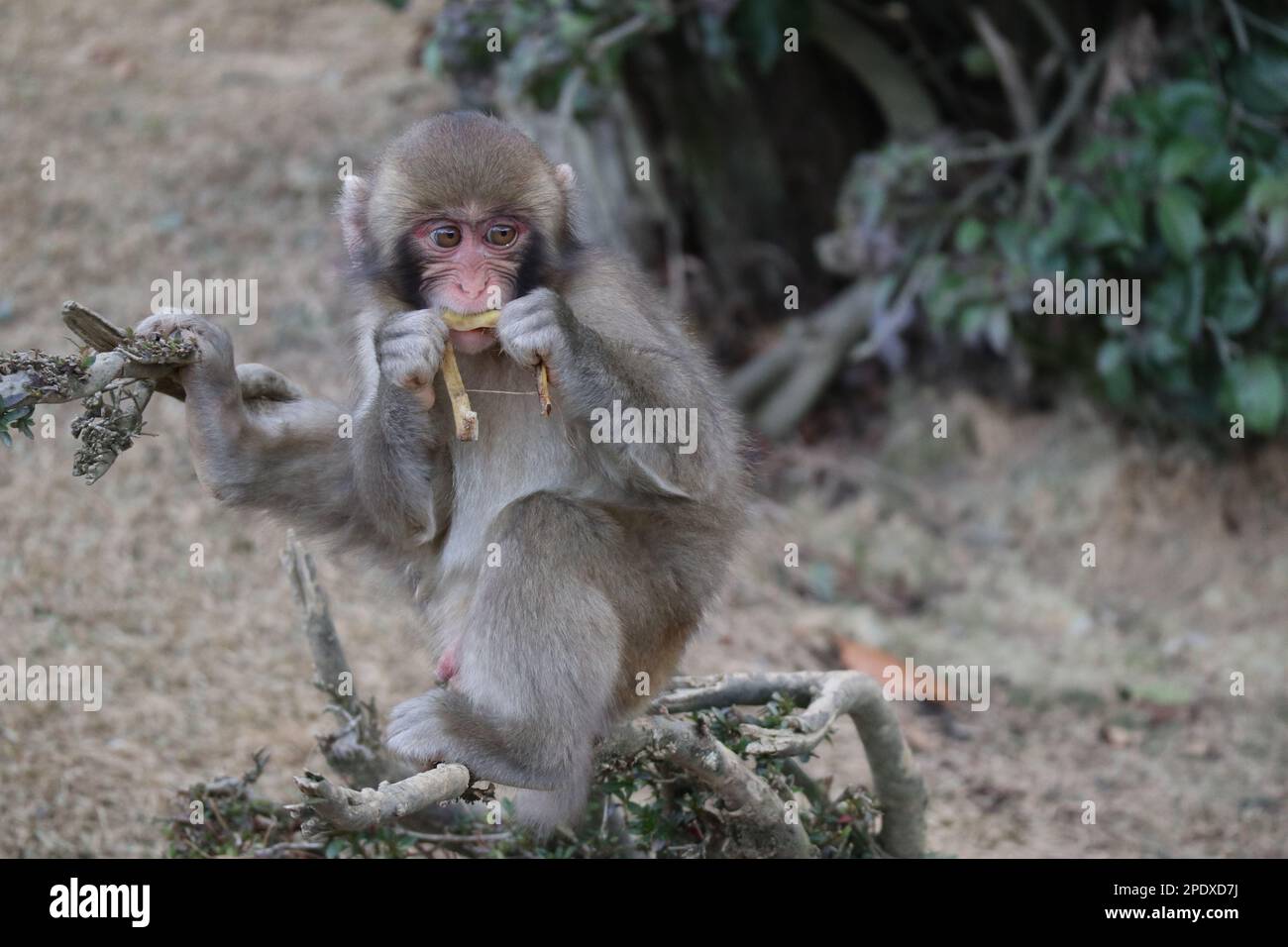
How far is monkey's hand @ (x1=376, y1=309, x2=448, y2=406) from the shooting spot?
4.23 metres

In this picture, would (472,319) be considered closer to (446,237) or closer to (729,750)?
(446,237)

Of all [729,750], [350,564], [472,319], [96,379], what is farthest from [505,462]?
[350,564]

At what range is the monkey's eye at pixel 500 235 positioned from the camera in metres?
4.47

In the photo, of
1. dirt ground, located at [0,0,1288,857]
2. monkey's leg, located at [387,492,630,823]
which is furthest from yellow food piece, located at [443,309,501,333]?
Answer: dirt ground, located at [0,0,1288,857]

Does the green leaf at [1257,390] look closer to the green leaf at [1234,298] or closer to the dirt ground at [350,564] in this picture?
the green leaf at [1234,298]

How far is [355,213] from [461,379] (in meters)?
0.81

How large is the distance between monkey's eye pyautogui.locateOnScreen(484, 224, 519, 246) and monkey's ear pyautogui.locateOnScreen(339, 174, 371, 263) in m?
0.61

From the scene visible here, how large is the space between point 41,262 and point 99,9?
377 centimetres

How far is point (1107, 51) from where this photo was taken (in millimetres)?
9602

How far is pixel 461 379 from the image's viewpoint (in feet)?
14.8

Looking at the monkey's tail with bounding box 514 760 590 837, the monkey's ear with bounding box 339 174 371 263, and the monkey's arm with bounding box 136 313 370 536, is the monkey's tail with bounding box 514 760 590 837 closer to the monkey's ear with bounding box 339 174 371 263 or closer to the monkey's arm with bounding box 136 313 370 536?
the monkey's arm with bounding box 136 313 370 536
